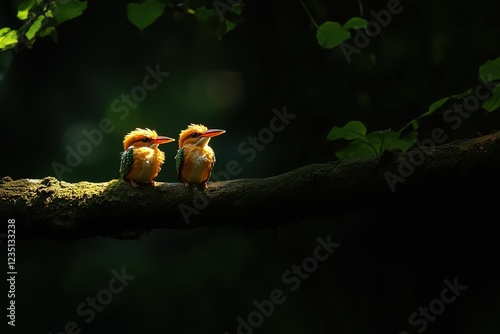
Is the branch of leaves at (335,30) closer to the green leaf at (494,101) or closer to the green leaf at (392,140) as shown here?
the green leaf at (392,140)

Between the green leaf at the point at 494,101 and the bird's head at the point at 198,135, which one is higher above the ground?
the bird's head at the point at 198,135

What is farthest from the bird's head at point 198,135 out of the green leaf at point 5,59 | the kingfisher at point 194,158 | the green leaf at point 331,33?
the green leaf at point 5,59

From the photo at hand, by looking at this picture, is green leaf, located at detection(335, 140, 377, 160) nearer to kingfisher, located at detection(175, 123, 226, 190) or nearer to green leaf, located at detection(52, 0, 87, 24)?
kingfisher, located at detection(175, 123, 226, 190)

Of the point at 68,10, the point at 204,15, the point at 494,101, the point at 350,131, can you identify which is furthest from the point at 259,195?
the point at 68,10

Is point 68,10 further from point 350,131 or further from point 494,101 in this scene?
point 494,101

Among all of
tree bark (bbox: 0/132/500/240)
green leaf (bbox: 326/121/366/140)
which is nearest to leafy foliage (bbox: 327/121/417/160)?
green leaf (bbox: 326/121/366/140)

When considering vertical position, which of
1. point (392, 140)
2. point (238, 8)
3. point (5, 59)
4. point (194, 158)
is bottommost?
point (392, 140)

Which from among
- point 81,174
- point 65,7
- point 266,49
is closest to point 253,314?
point 81,174
